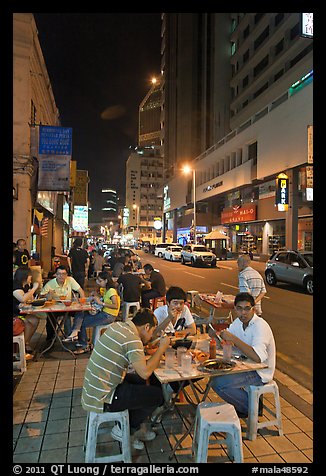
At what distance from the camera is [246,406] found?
3.75 metres

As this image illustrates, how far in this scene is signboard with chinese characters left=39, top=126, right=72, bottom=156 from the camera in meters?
12.1

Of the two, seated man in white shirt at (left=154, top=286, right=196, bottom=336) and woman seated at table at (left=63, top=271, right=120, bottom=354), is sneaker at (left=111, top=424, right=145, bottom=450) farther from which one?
woman seated at table at (left=63, top=271, right=120, bottom=354)

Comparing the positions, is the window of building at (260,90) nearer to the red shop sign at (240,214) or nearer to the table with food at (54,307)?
the red shop sign at (240,214)

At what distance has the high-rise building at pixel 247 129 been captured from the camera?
1009 inches

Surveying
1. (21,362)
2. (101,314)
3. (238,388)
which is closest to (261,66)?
(101,314)

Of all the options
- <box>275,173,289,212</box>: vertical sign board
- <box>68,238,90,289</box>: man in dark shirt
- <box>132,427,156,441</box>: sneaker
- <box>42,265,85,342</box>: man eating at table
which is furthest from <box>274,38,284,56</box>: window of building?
<box>132,427,156,441</box>: sneaker

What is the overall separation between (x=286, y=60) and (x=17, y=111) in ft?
113

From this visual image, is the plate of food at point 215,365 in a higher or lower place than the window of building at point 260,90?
lower

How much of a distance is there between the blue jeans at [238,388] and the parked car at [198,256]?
22561 mm

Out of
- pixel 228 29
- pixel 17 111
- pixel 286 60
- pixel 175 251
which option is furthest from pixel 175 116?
pixel 17 111

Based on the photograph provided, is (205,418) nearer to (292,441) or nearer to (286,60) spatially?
(292,441)

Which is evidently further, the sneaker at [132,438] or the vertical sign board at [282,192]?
the vertical sign board at [282,192]

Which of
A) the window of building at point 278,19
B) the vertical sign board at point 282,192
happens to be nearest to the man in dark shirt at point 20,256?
the vertical sign board at point 282,192

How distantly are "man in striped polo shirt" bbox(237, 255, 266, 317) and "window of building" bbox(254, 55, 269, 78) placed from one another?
4234 centimetres
